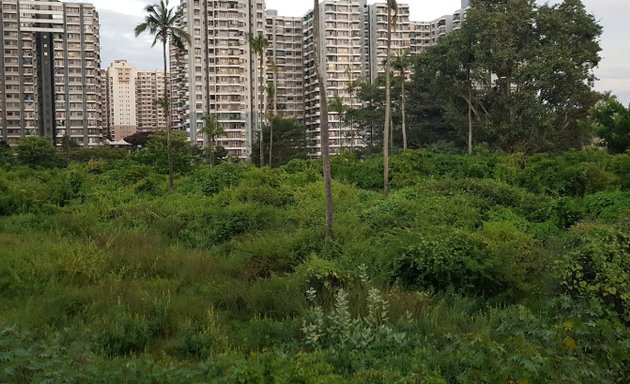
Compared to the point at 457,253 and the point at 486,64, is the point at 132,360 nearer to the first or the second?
the point at 457,253

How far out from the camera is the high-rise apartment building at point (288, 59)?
84250 millimetres

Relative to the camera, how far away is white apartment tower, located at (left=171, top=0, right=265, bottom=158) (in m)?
69.9

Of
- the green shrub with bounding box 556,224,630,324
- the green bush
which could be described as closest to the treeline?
the green bush

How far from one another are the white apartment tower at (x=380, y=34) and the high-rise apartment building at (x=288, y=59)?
10895mm

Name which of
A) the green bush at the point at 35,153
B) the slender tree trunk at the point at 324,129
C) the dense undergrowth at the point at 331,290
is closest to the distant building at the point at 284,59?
the green bush at the point at 35,153

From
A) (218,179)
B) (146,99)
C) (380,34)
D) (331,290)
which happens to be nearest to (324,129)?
(331,290)

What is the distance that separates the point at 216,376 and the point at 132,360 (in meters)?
1.54

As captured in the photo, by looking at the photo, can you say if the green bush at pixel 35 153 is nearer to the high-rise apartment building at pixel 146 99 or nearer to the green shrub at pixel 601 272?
the green shrub at pixel 601 272

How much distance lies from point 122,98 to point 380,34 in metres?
67.1

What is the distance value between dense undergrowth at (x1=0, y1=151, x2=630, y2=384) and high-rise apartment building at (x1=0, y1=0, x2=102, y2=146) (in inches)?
2397

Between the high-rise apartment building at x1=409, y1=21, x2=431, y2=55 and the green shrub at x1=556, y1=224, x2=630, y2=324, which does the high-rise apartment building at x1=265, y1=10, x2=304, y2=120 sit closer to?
the high-rise apartment building at x1=409, y1=21, x2=431, y2=55

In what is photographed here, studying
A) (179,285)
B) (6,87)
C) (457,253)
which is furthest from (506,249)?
(6,87)

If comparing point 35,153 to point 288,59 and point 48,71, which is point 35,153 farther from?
point 288,59

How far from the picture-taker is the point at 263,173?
24.1 meters
